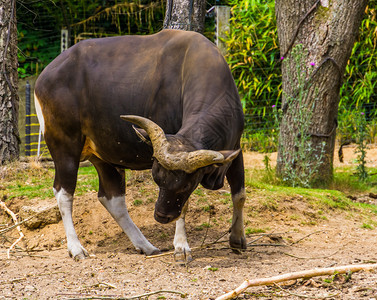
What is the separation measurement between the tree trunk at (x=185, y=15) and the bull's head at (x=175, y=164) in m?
2.60

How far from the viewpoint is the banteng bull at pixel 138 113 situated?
4.15 meters

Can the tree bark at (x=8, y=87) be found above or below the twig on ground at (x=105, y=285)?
above

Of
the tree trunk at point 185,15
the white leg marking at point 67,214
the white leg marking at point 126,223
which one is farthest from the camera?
the tree trunk at point 185,15

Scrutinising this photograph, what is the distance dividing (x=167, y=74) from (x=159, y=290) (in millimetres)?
1799

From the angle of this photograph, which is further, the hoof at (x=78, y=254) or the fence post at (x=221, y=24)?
the fence post at (x=221, y=24)

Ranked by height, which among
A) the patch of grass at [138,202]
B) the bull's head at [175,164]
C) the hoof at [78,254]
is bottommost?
the hoof at [78,254]

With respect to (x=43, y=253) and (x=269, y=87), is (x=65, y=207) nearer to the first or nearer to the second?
(x=43, y=253)

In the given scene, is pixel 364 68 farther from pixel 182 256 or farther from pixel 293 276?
pixel 293 276

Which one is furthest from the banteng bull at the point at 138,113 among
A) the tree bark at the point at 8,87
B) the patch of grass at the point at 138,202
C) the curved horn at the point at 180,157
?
the tree bark at the point at 8,87

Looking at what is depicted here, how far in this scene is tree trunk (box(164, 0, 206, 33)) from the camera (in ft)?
20.4

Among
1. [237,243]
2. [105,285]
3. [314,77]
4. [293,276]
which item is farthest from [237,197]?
[314,77]

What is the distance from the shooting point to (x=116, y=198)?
5.17 metres

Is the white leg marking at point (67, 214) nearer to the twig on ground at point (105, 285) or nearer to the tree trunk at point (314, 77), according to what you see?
the twig on ground at point (105, 285)

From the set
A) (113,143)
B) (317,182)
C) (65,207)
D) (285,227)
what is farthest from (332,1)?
(65,207)
